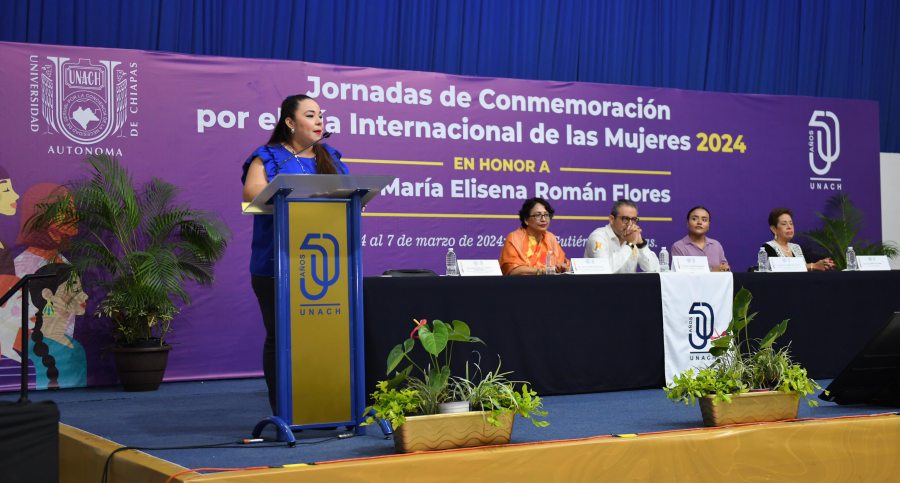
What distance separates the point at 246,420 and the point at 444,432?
1321 mm

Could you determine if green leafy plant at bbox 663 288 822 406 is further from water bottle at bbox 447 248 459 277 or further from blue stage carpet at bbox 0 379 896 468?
water bottle at bbox 447 248 459 277

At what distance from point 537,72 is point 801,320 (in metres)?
3.27

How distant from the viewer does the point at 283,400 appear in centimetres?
293

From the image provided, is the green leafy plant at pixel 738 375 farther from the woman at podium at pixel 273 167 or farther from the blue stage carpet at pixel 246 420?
the woman at podium at pixel 273 167

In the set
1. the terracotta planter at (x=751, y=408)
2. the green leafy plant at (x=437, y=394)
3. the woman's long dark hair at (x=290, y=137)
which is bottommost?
the terracotta planter at (x=751, y=408)

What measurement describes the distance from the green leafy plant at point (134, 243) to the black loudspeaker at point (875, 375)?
3372 millimetres

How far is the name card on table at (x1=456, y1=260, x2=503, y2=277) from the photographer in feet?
14.2

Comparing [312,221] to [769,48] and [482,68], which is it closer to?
[482,68]

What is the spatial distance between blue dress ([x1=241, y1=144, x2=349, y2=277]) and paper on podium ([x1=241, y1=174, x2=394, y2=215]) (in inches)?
6.6

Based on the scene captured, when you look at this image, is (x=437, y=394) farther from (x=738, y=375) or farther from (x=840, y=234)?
(x=840, y=234)

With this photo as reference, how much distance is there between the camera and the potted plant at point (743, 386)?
300cm

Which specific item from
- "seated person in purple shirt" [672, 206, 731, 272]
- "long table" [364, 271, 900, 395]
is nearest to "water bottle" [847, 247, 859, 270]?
"long table" [364, 271, 900, 395]

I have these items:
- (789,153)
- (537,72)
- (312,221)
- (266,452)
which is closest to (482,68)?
(537,72)

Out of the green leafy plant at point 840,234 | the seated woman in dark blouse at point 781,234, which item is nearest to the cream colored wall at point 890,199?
the green leafy plant at point 840,234
